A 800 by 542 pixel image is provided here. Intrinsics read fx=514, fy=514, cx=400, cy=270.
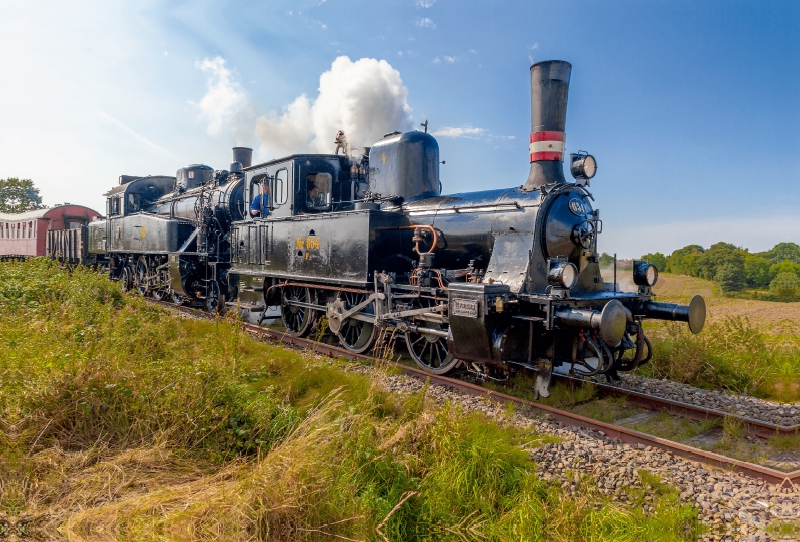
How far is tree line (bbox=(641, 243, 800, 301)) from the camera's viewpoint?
18.1m

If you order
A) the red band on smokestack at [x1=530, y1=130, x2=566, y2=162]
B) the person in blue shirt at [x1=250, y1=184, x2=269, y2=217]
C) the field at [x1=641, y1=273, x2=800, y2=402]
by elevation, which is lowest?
the field at [x1=641, y1=273, x2=800, y2=402]

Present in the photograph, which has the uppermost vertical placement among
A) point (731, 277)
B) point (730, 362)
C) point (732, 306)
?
point (731, 277)

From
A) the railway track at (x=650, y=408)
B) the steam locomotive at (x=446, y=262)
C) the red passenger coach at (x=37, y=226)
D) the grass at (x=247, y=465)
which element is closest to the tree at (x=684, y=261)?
the steam locomotive at (x=446, y=262)

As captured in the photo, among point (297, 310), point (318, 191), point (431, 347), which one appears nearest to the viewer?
Answer: point (431, 347)

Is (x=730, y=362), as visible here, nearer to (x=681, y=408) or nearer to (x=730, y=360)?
(x=730, y=360)

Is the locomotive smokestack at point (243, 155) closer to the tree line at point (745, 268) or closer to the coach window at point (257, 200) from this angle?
the coach window at point (257, 200)

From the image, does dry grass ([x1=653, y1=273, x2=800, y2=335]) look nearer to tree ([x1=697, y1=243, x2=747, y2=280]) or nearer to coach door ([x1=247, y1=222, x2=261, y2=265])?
tree ([x1=697, y1=243, x2=747, y2=280])

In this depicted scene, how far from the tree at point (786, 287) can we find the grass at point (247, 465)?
706 inches

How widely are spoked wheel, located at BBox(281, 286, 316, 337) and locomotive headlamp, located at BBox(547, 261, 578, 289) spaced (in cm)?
465

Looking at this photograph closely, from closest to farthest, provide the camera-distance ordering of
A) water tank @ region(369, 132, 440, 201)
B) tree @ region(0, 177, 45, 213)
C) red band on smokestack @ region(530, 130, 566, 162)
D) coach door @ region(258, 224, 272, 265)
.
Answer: red band on smokestack @ region(530, 130, 566, 162)
water tank @ region(369, 132, 440, 201)
coach door @ region(258, 224, 272, 265)
tree @ region(0, 177, 45, 213)

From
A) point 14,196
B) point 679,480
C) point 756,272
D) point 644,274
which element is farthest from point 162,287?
point 14,196

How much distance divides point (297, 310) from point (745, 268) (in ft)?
58.7

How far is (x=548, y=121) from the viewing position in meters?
6.25

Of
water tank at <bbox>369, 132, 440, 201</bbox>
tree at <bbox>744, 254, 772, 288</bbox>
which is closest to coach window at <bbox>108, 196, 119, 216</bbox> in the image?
water tank at <bbox>369, 132, 440, 201</bbox>
